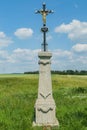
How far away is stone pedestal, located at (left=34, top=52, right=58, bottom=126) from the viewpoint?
18.0 metres

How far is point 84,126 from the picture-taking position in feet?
57.5

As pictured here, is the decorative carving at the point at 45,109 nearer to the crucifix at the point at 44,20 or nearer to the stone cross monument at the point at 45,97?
the stone cross monument at the point at 45,97

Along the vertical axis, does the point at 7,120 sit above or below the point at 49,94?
below

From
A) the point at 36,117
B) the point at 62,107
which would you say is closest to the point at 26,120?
the point at 36,117

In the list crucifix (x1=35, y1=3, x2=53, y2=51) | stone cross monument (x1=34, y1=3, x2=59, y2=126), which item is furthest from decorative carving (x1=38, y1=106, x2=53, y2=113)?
crucifix (x1=35, y1=3, x2=53, y2=51)

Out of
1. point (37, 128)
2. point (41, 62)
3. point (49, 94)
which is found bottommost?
point (37, 128)

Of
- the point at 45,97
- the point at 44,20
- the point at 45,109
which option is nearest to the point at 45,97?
the point at 45,97

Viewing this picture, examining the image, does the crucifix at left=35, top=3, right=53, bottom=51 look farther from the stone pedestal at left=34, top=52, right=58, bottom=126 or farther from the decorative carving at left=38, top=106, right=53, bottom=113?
the decorative carving at left=38, top=106, right=53, bottom=113

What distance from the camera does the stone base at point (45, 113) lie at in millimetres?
18141

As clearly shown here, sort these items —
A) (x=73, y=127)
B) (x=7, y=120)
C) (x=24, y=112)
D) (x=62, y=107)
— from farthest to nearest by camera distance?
(x=62, y=107)
(x=24, y=112)
(x=7, y=120)
(x=73, y=127)

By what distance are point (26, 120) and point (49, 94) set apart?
179cm

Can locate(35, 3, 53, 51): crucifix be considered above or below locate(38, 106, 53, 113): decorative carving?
above

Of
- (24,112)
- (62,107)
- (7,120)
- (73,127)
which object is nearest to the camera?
(73,127)

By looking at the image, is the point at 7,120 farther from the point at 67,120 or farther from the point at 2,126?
the point at 67,120
